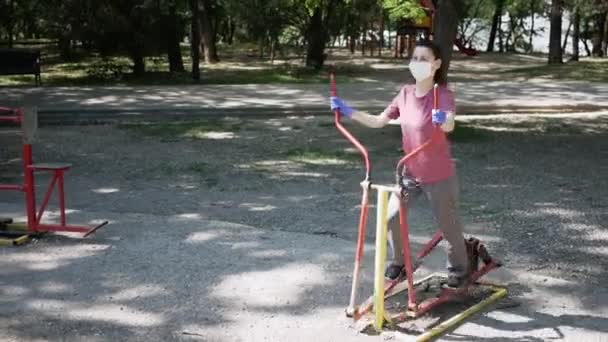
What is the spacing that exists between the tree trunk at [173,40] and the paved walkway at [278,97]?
2299mm

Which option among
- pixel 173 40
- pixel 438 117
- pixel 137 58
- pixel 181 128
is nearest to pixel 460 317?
pixel 438 117

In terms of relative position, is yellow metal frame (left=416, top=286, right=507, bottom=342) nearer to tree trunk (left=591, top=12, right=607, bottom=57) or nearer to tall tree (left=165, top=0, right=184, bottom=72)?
tall tree (left=165, top=0, right=184, bottom=72)

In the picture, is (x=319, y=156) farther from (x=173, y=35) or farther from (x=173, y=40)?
(x=173, y=40)

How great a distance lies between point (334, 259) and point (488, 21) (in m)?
45.6

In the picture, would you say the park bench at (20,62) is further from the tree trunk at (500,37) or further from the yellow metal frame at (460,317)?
the tree trunk at (500,37)

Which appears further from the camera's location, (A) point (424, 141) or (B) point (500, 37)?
(B) point (500, 37)

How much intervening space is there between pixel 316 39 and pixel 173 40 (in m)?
5.50

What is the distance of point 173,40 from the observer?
2256 centimetres

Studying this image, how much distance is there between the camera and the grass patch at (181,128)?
1295cm

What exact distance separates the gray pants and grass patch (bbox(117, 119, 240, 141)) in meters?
8.28

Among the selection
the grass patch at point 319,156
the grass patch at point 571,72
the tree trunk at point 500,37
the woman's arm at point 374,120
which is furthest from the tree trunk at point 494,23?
the woman's arm at point 374,120

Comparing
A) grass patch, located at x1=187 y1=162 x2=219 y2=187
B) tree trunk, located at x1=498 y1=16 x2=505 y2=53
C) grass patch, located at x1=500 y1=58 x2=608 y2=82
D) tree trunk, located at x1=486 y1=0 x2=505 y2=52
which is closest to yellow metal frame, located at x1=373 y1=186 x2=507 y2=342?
grass patch, located at x1=187 y1=162 x2=219 y2=187

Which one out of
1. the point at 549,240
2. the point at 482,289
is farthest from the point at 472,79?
the point at 482,289

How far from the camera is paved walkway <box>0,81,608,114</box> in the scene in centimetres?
1608
